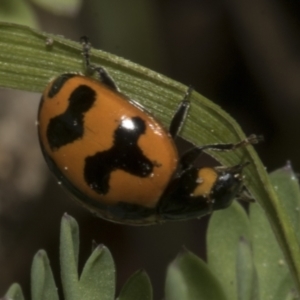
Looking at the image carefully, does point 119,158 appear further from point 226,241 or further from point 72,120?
point 226,241

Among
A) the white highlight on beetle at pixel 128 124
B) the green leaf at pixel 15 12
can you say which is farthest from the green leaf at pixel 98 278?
the green leaf at pixel 15 12

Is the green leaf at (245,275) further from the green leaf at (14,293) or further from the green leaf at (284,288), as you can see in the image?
the green leaf at (14,293)

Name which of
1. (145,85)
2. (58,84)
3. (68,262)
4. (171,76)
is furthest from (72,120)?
(171,76)

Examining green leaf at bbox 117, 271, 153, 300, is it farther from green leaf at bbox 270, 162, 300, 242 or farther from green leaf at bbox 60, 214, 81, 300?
green leaf at bbox 270, 162, 300, 242

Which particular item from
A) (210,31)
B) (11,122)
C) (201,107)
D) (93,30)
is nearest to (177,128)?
(201,107)

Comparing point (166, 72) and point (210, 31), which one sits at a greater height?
point (210, 31)

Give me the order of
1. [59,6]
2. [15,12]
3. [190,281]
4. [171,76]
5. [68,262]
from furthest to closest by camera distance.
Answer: [171,76] < [59,6] < [15,12] < [190,281] < [68,262]

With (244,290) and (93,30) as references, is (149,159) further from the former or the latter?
(93,30)
